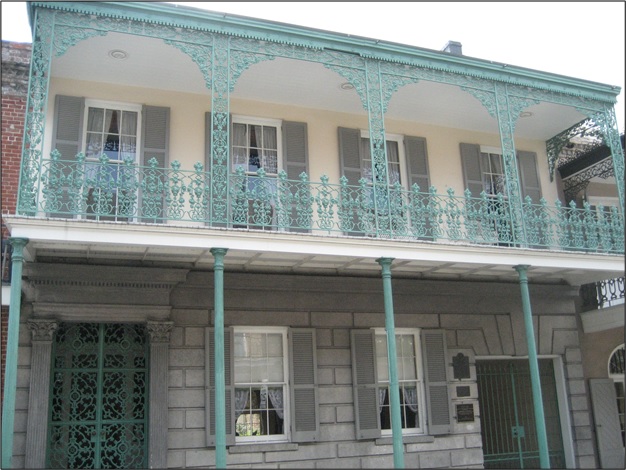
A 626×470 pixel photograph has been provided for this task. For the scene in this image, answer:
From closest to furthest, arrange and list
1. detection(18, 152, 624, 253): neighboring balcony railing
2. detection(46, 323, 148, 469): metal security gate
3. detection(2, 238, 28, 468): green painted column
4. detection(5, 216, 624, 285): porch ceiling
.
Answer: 1. detection(2, 238, 28, 468): green painted column
2. detection(5, 216, 624, 285): porch ceiling
3. detection(18, 152, 624, 253): neighboring balcony railing
4. detection(46, 323, 148, 469): metal security gate

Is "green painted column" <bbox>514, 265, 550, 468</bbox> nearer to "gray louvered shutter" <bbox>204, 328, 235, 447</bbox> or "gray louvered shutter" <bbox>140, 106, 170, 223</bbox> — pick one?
"gray louvered shutter" <bbox>204, 328, 235, 447</bbox>

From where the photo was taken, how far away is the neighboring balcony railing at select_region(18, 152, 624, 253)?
9375 millimetres

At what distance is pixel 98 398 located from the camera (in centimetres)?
1042

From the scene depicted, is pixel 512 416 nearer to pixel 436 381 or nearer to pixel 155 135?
pixel 436 381

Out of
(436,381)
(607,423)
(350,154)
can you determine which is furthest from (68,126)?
(607,423)

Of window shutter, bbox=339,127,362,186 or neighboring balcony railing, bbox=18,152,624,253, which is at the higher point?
window shutter, bbox=339,127,362,186

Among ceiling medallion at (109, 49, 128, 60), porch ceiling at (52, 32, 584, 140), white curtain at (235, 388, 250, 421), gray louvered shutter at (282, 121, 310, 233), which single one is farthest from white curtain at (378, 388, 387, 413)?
ceiling medallion at (109, 49, 128, 60)

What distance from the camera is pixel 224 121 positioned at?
10.0 metres

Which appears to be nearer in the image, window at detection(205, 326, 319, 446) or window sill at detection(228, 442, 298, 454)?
window sill at detection(228, 442, 298, 454)

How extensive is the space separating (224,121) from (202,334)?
143 inches

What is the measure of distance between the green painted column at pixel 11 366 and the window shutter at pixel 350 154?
6016 mm

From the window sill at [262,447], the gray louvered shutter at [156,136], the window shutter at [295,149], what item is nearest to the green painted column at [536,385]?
the window sill at [262,447]

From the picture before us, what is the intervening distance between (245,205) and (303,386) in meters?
3.50

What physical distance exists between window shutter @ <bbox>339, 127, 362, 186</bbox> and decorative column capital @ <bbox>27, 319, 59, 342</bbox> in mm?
5788
